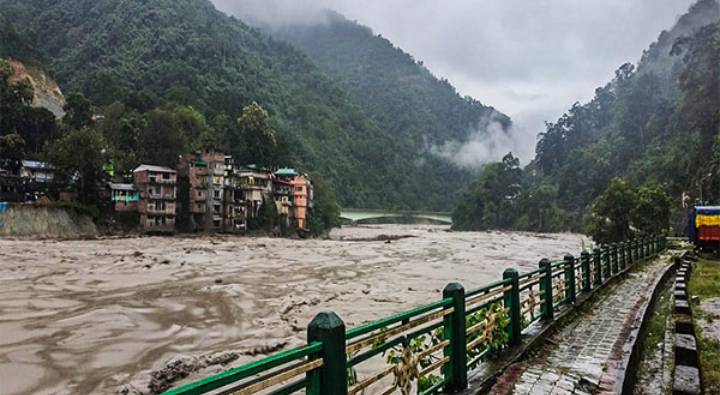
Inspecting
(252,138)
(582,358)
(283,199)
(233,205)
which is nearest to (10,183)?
(233,205)

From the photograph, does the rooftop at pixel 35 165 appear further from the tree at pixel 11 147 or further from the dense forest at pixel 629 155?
the dense forest at pixel 629 155

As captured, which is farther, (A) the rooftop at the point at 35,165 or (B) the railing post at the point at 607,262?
(A) the rooftop at the point at 35,165

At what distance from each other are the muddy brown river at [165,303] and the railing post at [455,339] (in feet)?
20.1

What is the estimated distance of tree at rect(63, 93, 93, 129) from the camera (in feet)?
175

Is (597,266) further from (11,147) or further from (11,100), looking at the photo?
(11,100)

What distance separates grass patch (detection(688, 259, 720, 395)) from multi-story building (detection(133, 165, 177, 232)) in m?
45.2

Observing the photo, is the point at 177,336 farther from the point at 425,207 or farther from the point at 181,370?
the point at 425,207

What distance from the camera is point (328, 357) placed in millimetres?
2984

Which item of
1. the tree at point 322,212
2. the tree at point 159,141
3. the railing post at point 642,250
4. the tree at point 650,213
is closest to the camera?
the railing post at point 642,250

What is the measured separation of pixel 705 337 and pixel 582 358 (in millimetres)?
2839

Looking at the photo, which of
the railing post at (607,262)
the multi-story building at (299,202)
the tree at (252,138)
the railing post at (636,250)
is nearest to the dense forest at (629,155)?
the railing post at (636,250)

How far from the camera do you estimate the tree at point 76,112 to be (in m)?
53.2

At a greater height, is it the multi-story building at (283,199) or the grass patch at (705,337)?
the multi-story building at (283,199)

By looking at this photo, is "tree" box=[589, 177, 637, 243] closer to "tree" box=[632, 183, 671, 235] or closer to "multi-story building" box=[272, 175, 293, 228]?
"tree" box=[632, 183, 671, 235]
